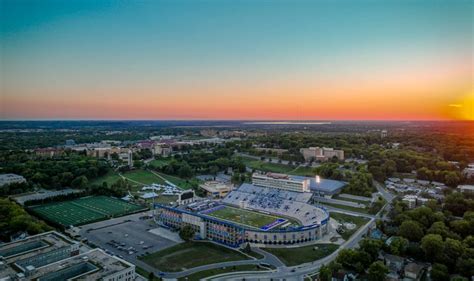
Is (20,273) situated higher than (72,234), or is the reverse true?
(20,273)

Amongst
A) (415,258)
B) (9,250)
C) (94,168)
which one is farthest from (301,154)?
(9,250)

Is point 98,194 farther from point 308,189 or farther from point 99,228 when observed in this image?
point 308,189

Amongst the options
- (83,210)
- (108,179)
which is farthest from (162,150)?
(83,210)

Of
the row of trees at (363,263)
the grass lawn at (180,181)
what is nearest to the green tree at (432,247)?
the row of trees at (363,263)

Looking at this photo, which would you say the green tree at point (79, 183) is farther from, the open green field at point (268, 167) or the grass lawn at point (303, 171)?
the grass lawn at point (303, 171)

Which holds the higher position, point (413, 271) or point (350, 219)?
point (413, 271)

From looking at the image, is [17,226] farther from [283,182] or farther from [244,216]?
[283,182]

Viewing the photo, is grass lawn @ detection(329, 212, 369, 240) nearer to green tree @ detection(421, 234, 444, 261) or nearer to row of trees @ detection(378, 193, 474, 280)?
row of trees @ detection(378, 193, 474, 280)
